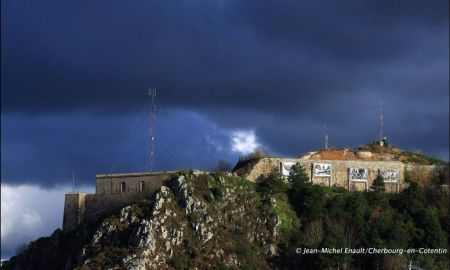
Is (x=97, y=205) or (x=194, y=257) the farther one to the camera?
(x=97, y=205)

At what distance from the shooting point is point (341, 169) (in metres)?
118

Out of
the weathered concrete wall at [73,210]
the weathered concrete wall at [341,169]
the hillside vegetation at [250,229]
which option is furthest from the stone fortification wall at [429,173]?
the weathered concrete wall at [73,210]

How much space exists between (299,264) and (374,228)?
933cm

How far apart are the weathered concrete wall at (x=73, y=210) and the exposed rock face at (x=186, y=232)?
270 cm

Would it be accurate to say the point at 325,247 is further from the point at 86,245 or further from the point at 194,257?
the point at 86,245

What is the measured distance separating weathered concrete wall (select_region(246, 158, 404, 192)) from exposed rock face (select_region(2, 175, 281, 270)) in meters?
6.11

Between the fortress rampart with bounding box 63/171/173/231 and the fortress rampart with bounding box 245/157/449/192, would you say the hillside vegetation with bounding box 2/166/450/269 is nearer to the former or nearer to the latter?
the fortress rampart with bounding box 245/157/449/192

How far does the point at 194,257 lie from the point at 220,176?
35.7 ft

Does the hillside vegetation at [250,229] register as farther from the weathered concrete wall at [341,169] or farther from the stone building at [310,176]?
the stone building at [310,176]

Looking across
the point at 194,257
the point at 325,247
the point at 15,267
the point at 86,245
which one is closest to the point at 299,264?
the point at 325,247

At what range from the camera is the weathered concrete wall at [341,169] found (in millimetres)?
114938

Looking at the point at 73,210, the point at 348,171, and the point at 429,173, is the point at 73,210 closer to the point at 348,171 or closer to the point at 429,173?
the point at 348,171

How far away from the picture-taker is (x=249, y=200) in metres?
108

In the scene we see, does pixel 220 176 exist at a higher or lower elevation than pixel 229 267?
higher
